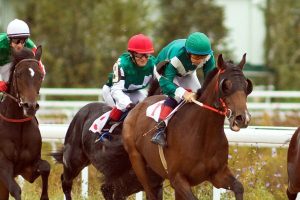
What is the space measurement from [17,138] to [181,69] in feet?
5.90

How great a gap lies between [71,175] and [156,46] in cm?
1629

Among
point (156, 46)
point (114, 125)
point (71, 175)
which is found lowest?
point (156, 46)

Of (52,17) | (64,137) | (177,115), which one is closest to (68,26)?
(52,17)

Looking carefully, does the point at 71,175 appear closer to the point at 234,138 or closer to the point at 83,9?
the point at 234,138

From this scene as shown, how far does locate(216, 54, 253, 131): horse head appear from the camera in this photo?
27.7ft

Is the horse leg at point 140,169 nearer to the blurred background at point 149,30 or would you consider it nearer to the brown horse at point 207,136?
the brown horse at point 207,136

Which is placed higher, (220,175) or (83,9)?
(220,175)

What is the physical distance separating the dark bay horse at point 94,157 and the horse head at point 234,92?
1.77 meters

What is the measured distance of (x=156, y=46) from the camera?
27359mm

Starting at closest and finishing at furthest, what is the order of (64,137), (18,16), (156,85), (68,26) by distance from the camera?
(156,85) → (64,137) → (68,26) → (18,16)

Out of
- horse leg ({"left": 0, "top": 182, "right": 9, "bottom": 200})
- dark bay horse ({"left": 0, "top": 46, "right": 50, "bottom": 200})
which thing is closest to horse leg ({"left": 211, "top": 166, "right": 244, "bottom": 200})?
dark bay horse ({"left": 0, "top": 46, "right": 50, "bottom": 200})

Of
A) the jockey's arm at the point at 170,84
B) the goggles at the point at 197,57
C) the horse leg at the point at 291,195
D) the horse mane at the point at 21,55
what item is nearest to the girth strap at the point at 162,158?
the jockey's arm at the point at 170,84

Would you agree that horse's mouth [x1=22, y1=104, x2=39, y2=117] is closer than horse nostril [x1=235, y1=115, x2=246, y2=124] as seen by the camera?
No

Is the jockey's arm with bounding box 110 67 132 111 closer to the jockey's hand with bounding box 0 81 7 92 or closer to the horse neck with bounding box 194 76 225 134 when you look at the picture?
the jockey's hand with bounding box 0 81 7 92
